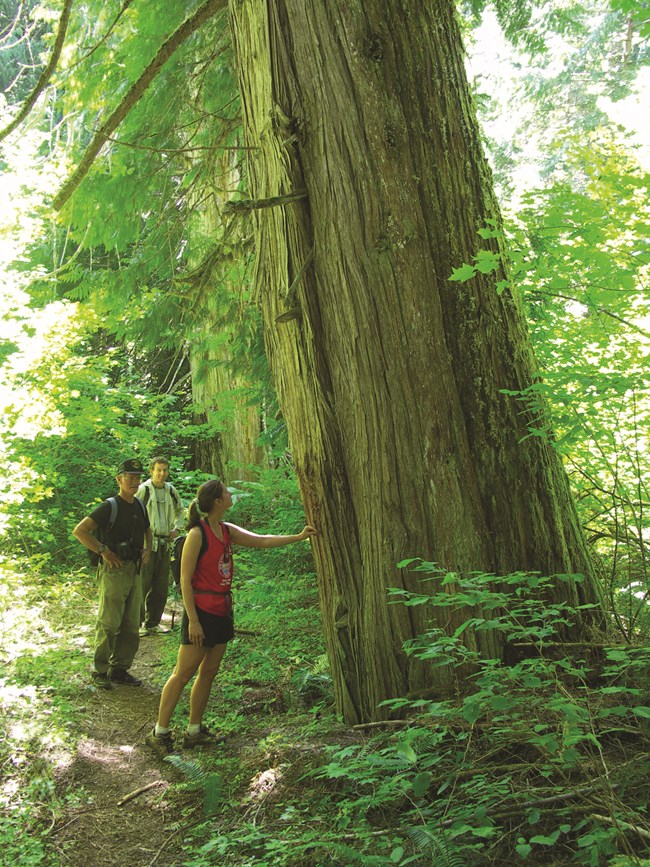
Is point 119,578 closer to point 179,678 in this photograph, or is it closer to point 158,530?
point 158,530

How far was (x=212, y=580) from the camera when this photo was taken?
4402 millimetres

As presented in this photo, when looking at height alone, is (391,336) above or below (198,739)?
above

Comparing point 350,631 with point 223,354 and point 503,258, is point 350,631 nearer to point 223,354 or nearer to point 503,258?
point 503,258

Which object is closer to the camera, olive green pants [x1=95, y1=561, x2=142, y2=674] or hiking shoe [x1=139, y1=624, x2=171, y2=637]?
olive green pants [x1=95, y1=561, x2=142, y2=674]

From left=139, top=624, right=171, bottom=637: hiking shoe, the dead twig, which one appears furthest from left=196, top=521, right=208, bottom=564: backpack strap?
left=139, top=624, right=171, bottom=637: hiking shoe

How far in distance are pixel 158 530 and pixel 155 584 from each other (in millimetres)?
749

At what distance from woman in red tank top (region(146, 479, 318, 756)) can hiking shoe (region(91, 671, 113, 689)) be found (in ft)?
4.62

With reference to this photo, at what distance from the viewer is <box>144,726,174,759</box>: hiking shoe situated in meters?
4.35

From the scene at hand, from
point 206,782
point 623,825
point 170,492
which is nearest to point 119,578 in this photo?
point 170,492

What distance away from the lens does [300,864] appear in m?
2.62

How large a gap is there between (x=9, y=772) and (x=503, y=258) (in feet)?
13.3

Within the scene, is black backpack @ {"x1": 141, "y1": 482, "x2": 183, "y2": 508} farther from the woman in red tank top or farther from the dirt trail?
the woman in red tank top

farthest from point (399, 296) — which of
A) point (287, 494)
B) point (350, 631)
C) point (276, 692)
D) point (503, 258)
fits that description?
point (287, 494)

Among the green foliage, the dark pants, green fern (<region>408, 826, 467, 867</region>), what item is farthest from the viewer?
the dark pants
